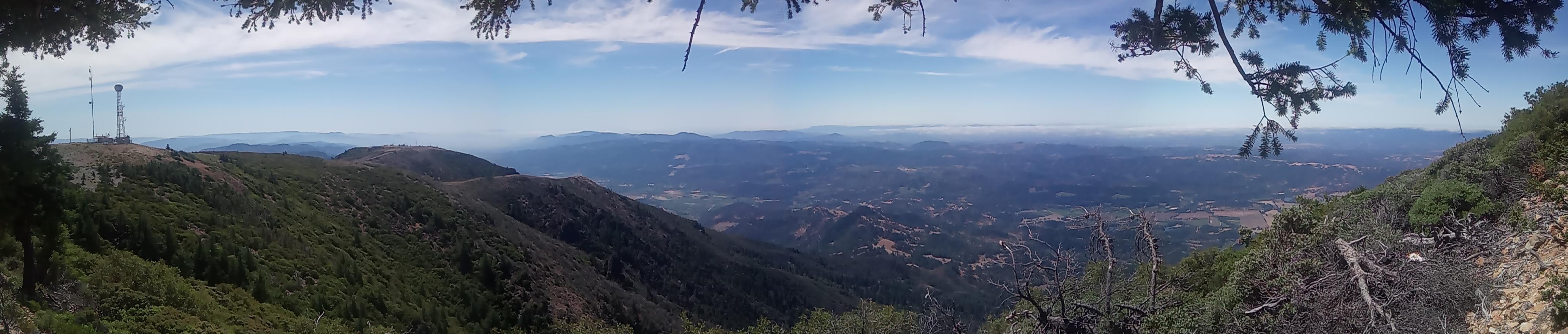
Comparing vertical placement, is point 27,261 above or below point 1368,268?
below

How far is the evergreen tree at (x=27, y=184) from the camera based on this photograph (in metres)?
10.7

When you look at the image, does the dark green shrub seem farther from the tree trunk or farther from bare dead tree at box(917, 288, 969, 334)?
the tree trunk

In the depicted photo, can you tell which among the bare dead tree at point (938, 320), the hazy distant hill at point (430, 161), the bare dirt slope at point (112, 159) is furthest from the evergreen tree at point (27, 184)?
the hazy distant hill at point (430, 161)

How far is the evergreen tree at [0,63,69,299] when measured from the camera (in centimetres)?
1073

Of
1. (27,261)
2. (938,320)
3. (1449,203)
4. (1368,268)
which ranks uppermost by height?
(1449,203)

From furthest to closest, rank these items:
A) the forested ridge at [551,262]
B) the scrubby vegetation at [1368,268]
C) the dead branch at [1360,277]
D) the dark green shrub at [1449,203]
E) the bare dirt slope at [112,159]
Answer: the bare dirt slope at [112,159] < the dark green shrub at [1449,203] < the forested ridge at [551,262] < the scrubby vegetation at [1368,268] < the dead branch at [1360,277]

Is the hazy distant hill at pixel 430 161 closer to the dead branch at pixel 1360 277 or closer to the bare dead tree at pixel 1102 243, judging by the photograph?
the bare dead tree at pixel 1102 243

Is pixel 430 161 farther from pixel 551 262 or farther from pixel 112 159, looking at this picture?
pixel 112 159

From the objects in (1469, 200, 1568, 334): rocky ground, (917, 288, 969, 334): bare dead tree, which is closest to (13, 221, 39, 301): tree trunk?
(917, 288, 969, 334): bare dead tree

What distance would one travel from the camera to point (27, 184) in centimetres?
1098

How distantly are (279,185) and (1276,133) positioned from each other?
57.5m

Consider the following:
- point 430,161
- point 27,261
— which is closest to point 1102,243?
point 27,261

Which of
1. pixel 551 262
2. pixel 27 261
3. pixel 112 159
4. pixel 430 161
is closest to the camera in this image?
pixel 27 261

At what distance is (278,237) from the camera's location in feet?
112
